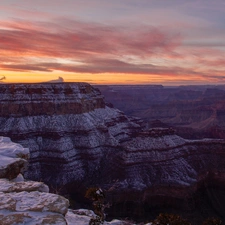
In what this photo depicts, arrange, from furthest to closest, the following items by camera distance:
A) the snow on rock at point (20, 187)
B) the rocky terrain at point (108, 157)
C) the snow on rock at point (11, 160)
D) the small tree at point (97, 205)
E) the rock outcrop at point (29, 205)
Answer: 1. the rocky terrain at point (108, 157)
2. the snow on rock at point (11, 160)
3. the small tree at point (97, 205)
4. the snow on rock at point (20, 187)
5. the rock outcrop at point (29, 205)

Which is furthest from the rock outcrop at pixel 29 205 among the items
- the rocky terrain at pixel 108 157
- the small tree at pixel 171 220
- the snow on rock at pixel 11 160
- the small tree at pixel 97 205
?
the rocky terrain at pixel 108 157

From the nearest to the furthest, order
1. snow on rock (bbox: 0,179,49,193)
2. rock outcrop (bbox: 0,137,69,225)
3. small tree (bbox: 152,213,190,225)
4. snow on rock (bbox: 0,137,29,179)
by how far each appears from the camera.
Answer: rock outcrop (bbox: 0,137,69,225) → small tree (bbox: 152,213,190,225) → snow on rock (bbox: 0,179,49,193) → snow on rock (bbox: 0,137,29,179)

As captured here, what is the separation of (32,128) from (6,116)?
28.3 ft

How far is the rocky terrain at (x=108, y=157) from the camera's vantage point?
4894 cm

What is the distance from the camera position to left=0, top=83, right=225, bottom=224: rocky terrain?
4894 centimetres

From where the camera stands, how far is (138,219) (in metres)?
45.1

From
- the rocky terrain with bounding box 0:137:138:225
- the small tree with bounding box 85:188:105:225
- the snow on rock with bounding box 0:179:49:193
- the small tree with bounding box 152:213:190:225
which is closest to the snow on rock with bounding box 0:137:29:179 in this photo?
the rocky terrain with bounding box 0:137:138:225

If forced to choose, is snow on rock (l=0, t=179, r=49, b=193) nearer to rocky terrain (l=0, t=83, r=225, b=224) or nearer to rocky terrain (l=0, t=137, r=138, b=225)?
rocky terrain (l=0, t=137, r=138, b=225)

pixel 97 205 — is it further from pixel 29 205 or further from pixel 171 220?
pixel 29 205

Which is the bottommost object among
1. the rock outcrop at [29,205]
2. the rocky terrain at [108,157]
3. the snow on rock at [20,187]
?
the rocky terrain at [108,157]

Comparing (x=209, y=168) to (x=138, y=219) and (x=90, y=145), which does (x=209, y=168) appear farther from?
(x=90, y=145)

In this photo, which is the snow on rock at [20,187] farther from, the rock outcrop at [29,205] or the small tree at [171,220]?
the small tree at [171,220]

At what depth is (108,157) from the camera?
208 feet

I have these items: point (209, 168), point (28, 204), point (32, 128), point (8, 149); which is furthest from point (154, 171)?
point (28, 204)
